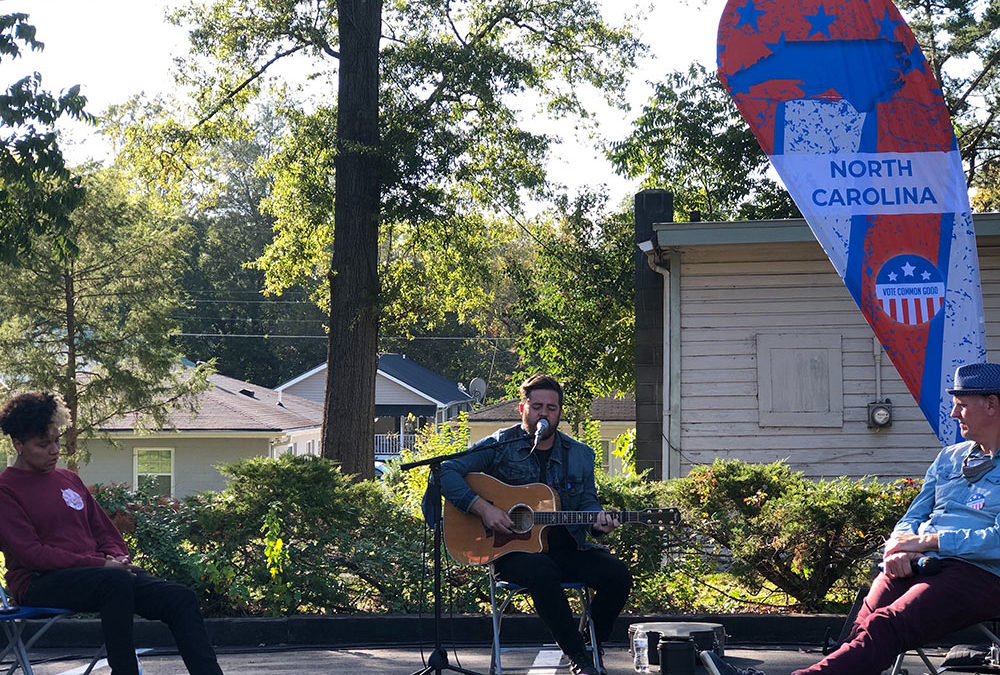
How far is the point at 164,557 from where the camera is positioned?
845 centimetres

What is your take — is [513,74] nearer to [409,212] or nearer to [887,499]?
[409,212]

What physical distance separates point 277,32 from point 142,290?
11.5m

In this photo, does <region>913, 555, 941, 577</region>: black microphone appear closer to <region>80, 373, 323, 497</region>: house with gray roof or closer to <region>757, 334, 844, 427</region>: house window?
<region>757, 334, 844, 427</region>: house window

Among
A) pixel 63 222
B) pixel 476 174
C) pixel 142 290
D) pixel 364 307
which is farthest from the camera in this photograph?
pixel 142 290

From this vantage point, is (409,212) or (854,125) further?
(409,212)

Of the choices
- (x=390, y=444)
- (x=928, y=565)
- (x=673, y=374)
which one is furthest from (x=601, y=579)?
(x=390, y=444)

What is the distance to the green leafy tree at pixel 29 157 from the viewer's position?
12055mm

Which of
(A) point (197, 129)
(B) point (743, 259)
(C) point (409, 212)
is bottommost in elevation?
(B) point (743, 259)

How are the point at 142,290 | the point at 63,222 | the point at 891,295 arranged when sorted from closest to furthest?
the point at 891,295, the point at 63,222, the point at 142,290

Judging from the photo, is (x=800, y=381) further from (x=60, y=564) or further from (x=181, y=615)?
(x=60, y=564)

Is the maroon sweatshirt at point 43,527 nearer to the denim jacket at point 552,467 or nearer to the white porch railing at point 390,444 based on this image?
the denim jacket at point 552,467

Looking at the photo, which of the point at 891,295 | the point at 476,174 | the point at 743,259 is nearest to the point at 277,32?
the point at 476,174

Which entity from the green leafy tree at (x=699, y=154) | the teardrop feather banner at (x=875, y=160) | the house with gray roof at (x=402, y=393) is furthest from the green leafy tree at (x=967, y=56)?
the house with gray roof at (x=402, y=393)

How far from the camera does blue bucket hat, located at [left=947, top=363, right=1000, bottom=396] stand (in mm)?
5309
